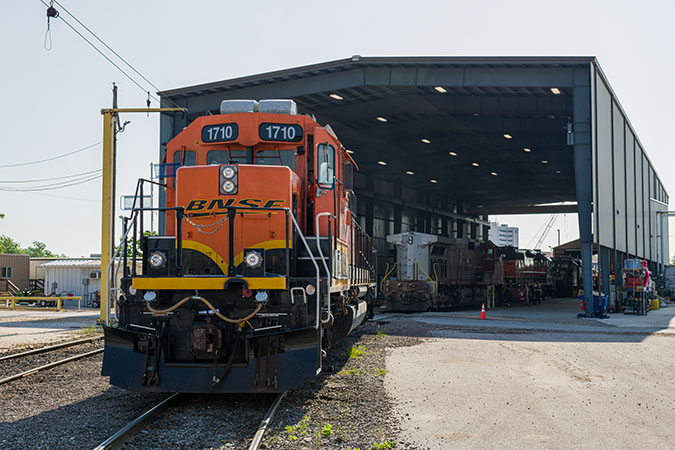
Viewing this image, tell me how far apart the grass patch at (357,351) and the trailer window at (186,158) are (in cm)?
461

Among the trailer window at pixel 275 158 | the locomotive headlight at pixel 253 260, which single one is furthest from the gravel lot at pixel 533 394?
the trailer window at pixel 275 158

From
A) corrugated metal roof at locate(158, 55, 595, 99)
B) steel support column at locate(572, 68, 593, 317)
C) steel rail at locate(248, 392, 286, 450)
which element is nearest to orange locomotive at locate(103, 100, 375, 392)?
steel rail at locate(248, 392, 286, 450)

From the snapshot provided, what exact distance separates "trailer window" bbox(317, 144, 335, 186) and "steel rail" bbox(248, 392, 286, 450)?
2790 mm

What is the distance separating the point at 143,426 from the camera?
6098 millimetres

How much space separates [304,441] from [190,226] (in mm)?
2971

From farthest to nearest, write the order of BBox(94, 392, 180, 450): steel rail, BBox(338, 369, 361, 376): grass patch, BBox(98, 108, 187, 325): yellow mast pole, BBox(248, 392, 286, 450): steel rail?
BBox(98, 108, 187, 325): yellow mast pole → BBox(338, 369, 361, 376): grass patch → BBox(248, 392, 286, 450): steel rail → BBox(94, 392, 180, 450): steel rail

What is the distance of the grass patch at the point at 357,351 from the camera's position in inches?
447

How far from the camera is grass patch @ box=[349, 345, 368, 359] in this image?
11.4 meters

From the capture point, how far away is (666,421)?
6.76 metres

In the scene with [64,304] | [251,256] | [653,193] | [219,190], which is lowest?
[64,304]

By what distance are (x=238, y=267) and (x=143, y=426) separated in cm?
197

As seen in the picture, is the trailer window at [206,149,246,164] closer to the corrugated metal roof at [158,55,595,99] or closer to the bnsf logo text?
the bnsf logo text

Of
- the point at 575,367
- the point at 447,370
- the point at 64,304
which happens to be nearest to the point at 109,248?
the point at 447,370

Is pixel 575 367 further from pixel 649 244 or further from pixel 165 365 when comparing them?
pixel 649 244
